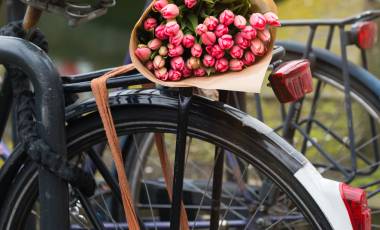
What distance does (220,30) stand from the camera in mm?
1430

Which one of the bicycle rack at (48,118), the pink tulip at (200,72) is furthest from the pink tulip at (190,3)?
the bicycle rack at (48,118)

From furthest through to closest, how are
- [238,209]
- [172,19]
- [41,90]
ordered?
[238,209]
[41,90]
[172,19]

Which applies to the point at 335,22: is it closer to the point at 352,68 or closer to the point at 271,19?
the point at 352,68

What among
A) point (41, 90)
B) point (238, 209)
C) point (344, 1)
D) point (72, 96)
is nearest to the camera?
point (41, 90)

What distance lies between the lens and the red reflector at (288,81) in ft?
5.05

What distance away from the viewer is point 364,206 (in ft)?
4.89

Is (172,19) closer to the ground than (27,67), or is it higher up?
higher up

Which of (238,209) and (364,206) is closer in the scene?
(364,206)

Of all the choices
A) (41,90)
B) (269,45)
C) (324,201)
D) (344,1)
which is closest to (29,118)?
(41,90)

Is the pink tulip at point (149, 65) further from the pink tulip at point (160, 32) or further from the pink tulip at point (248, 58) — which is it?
the pink tulip at point (248, 58)

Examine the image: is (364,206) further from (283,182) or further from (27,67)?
(27,67)

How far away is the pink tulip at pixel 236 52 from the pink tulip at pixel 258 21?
6 centimetres

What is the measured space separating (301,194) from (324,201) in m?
0.05

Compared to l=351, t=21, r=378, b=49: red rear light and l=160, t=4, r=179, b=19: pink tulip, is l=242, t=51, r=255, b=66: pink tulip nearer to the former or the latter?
l=160, t=4, r=179, b=19: pink tulip
